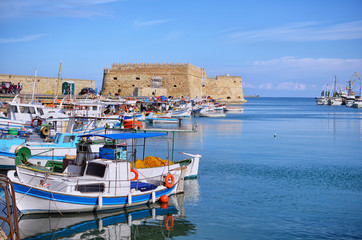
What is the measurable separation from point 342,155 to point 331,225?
1459 centimetres

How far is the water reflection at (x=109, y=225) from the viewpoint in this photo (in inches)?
475

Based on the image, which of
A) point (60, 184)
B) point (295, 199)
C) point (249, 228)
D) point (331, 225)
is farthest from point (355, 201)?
point (60, 184)

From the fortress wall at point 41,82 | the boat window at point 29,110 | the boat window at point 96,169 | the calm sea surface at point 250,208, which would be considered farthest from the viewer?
the fortress wall at point 41,82

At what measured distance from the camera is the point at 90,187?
13.3 m

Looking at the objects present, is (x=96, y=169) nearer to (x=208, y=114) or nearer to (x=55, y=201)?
(x=55, y=201)

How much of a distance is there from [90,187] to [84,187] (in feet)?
0.63

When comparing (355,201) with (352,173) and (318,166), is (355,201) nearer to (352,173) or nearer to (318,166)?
(352,173)

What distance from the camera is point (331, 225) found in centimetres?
1286

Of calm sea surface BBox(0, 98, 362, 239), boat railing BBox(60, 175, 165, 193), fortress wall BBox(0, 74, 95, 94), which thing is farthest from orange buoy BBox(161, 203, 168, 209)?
fortress wall BBox(0, 74, 95, 94)

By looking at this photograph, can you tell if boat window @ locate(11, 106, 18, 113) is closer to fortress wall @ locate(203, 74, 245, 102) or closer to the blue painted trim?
the blue painted trim

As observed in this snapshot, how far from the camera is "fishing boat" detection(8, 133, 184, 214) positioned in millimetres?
12805

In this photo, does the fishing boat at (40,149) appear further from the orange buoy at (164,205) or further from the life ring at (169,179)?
the orange buoy at (164,205)

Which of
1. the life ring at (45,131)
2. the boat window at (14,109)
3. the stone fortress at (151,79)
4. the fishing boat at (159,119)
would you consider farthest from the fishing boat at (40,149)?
Answer: the stone fortress at (151,79)

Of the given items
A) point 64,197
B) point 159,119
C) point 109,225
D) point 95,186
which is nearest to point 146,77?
point 159,119
